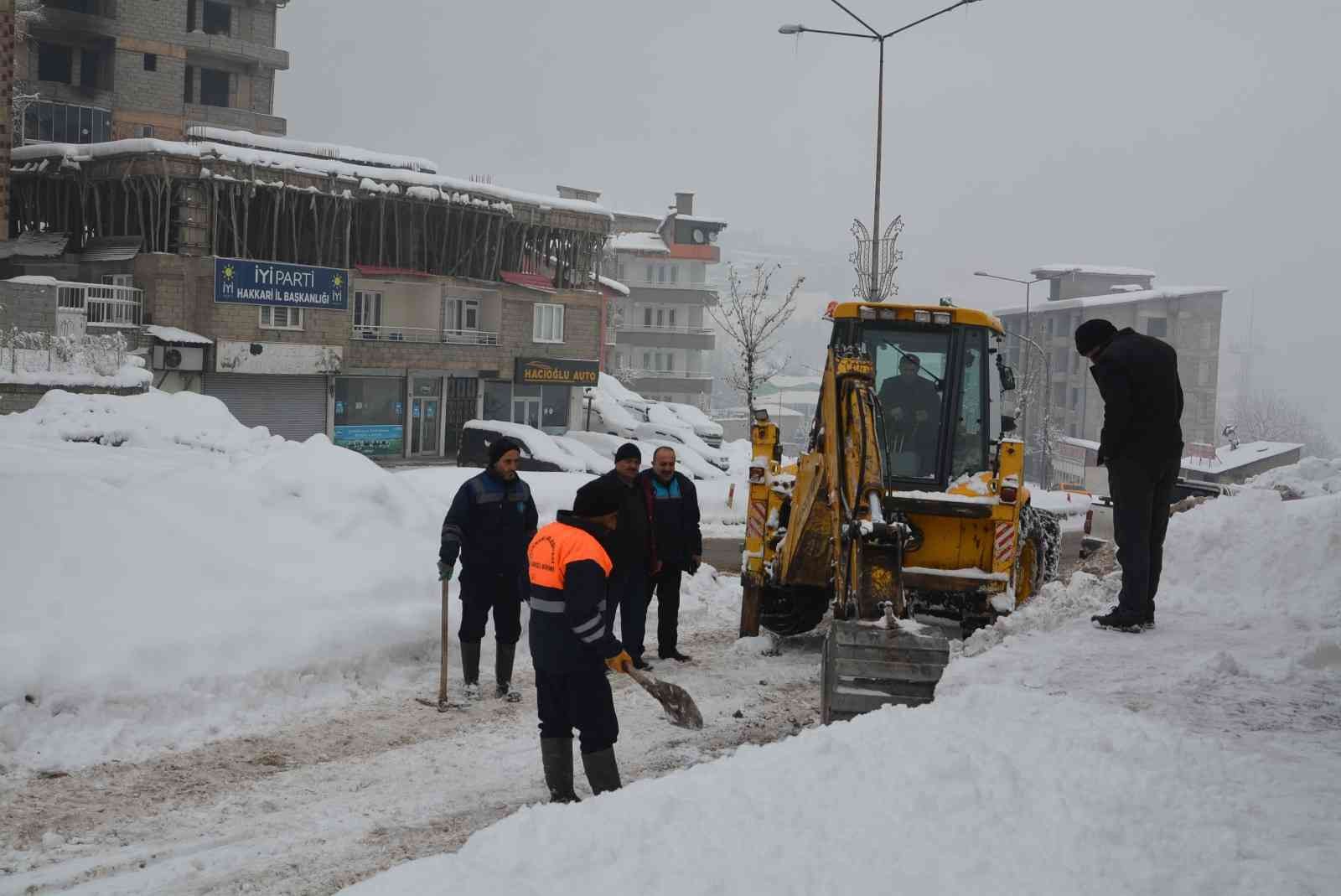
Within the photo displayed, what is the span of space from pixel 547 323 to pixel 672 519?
116 feet

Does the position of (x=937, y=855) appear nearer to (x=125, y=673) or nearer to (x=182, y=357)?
(x=125, y=673)

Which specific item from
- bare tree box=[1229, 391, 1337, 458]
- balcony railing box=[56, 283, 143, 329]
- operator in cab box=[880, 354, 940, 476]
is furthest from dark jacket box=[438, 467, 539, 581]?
bare tree box=[1229, 391, 1337, 458]

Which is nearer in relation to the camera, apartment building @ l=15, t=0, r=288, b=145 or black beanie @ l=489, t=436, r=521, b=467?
black beanie @ l=489, t=436, r=521, b=467

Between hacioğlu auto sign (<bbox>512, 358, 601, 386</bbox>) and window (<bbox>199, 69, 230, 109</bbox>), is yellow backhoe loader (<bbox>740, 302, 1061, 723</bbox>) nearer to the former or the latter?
hacioğlu auto sign (<bbox>512, 358, 601, 386</bbox>)

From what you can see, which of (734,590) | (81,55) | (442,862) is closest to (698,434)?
(734,590)

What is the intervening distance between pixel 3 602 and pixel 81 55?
5206 cm

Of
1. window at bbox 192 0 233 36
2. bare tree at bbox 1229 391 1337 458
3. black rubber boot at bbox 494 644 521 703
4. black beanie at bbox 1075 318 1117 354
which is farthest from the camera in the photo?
bare tree at bbox 1229 391 1337 458

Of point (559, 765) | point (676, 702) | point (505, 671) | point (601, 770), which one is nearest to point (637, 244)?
point (505, 671)

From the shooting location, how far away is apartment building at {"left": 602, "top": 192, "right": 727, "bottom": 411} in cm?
8550

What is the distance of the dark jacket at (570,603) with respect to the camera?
6543mm

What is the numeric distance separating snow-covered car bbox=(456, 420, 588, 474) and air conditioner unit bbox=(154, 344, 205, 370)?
25.4 ft

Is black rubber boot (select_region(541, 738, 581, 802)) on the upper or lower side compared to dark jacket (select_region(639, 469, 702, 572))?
lower

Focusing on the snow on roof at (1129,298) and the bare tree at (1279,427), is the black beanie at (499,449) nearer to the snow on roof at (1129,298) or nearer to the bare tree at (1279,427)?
the snow on roof at (1129,298)

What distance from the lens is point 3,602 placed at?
354 inches
